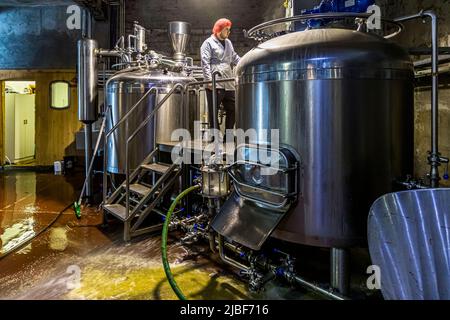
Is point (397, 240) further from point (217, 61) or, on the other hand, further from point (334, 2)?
point (217, 61)

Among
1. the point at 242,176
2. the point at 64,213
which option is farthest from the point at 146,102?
the point at 242,176

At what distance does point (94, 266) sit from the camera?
298 cm

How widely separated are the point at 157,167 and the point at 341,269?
237 cm

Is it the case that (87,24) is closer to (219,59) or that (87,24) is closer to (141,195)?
(219,59)

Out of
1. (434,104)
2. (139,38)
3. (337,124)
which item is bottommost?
(337,124)

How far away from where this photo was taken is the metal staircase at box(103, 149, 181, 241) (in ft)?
11.7

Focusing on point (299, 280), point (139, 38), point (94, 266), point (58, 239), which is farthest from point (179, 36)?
point (299, 280)

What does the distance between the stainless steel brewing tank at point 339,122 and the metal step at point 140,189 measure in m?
1.96

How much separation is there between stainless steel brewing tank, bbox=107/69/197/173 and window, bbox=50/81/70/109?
3.88 meters

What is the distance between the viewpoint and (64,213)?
4617 mm

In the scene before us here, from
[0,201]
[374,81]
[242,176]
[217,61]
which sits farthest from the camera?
[0,201]

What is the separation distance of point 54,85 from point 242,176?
700 centimetres

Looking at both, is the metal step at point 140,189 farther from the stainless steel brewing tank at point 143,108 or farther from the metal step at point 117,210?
the stainless steel brewing tank at point 143,108

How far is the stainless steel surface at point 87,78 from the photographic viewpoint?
5.24m
